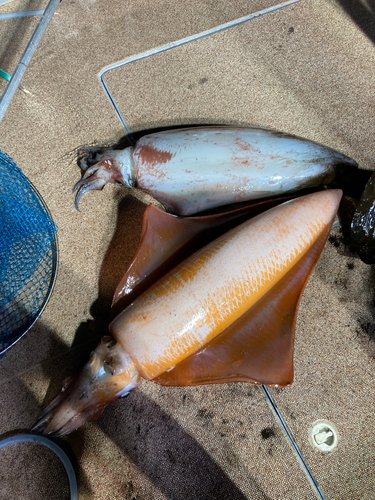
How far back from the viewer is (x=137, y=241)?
1771mm

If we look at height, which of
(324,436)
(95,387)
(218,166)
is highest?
(218,166)

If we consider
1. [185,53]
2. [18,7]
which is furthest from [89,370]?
[18,7]

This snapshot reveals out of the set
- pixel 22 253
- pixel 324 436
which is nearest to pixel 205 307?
pixel 324 436

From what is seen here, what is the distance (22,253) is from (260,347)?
4.01ft

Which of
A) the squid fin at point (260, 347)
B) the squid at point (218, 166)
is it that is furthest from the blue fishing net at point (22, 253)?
the squid fin at point (260, 347)

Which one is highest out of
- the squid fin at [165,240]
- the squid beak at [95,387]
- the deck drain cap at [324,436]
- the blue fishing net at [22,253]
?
the blue fishing net at [22,253]

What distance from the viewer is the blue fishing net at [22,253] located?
1669 millimetres

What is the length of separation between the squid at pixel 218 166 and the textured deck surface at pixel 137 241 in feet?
0.70

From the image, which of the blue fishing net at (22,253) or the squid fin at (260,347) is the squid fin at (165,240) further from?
the blue fishing net at (22,253)

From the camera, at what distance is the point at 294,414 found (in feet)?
5.15

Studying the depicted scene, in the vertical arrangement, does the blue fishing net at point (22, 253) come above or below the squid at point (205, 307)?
above

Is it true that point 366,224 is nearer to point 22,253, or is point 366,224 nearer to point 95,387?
point 95,387

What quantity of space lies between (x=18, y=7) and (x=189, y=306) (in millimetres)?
2281

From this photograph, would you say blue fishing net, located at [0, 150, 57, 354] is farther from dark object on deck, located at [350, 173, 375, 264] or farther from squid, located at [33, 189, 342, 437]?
dark object on deck, located at [350, 173, 375, 264]
